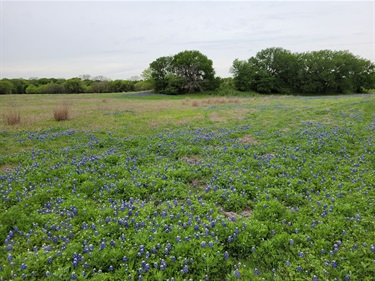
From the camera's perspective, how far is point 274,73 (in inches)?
2685

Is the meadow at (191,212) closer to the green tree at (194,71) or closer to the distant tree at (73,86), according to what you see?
the green tree at (194,71)

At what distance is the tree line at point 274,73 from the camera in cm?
5964

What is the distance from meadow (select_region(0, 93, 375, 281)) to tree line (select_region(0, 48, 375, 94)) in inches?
1974

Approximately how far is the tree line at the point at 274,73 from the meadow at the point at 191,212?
164 ft

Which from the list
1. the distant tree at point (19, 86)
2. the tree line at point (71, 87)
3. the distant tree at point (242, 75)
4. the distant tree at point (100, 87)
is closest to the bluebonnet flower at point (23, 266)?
the distant tree at point (242, 75)

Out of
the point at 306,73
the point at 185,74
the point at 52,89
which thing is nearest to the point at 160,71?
the point at 185,74

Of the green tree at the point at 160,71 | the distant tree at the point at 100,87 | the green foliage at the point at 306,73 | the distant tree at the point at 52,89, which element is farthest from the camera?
the distant tree at the point at 100,87

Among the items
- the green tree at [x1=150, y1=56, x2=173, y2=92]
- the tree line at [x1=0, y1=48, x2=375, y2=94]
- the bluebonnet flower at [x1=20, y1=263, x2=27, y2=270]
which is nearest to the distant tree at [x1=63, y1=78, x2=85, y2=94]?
the tree line at [x1=0, y1=48, x2=375, y2=94]

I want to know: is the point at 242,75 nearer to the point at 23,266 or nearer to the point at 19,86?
the point at 23,266

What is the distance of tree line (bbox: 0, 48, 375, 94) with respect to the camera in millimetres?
59638

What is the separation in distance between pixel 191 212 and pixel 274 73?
71221mm

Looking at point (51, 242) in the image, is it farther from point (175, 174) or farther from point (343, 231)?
point (343, 231)

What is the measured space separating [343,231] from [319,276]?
1.20 m

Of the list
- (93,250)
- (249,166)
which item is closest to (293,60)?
(249,166)
